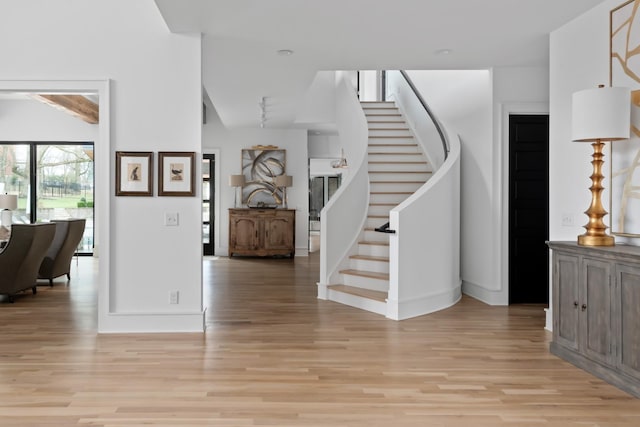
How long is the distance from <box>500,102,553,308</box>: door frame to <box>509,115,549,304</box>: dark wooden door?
2.5 inches

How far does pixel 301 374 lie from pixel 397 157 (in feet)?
16.9

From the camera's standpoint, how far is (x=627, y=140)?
3820 millimetres

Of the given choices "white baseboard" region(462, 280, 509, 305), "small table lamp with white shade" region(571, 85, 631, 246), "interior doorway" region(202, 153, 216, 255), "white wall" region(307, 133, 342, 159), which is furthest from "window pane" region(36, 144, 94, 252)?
"small table lamp with white shade" region(571, 85, 631, 246)

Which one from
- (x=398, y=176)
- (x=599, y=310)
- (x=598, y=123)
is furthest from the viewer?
(x=398, y=176)

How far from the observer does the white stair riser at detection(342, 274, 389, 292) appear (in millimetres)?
5989

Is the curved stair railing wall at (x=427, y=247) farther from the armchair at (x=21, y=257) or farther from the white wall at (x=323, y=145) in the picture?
the white wall at (x=323, y=145)

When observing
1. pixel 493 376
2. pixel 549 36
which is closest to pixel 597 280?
pixel 493 376

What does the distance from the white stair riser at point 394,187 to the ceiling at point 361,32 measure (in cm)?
182

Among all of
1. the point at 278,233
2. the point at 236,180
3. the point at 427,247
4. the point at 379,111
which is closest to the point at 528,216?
the point at 427,247

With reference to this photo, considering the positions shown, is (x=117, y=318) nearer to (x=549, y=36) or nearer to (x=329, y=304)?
(x=329, y=304)

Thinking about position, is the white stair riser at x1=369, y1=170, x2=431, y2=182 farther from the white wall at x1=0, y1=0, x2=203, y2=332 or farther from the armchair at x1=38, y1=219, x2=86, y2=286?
the armchair at x1=38, y1=219, x2=86, y2=286

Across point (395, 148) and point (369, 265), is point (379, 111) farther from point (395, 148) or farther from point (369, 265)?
point (369, 265)

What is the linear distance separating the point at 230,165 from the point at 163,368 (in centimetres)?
808

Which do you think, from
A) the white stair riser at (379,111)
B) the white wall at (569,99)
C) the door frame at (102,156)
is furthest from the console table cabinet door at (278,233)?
the white wall at (569,99)
